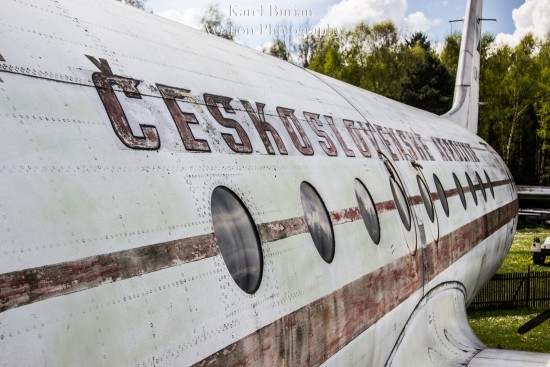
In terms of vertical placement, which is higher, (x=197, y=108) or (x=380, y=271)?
(x=197, y=108)

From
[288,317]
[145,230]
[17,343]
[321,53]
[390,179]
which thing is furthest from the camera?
[321,53]

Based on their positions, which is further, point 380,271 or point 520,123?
point 520,123

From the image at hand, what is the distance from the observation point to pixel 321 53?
213ft

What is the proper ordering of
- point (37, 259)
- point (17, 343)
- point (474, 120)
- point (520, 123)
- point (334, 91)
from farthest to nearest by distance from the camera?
point (520, 123) < point (474, 120) < point (334, 91) < point (37, 259) < point (17, 343)

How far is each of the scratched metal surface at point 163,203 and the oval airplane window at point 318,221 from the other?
0.32ft

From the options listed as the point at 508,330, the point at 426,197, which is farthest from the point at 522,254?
the point at 426,197

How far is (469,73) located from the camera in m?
20.6

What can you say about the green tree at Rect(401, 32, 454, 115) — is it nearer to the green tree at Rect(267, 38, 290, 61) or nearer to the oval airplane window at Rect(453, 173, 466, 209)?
the green tree at Rect(267, 38, 290, 61)

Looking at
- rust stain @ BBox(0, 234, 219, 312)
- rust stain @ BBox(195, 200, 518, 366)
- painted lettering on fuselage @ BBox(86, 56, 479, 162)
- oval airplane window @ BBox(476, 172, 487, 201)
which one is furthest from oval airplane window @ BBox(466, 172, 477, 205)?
rust stain @ BBox(0, 234, 219, 312)

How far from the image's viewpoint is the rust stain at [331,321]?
3.57 metres

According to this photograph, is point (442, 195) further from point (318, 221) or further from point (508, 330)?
point (508, 330)

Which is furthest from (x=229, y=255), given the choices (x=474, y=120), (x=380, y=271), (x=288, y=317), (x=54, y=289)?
(x=474, y=120)

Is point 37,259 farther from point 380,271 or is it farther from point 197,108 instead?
point 380,271

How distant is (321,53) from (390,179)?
5957 cm
